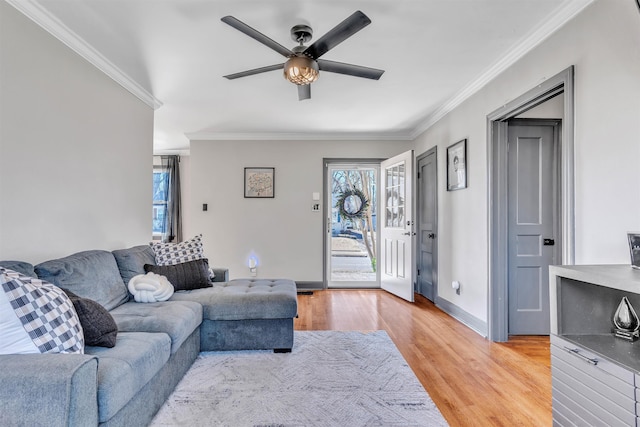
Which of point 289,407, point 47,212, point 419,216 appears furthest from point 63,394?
point 419,216

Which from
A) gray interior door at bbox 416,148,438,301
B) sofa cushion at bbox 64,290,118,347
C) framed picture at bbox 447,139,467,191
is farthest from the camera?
gray interior door at bbox 416,148,438,301

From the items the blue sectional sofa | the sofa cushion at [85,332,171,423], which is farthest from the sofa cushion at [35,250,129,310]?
the sofa cushion at [85,332,171,423]

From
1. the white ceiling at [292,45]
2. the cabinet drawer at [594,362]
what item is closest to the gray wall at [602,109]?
the white ceiling at [292,45]

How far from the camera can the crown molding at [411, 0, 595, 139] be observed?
1953mm

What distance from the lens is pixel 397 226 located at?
15.0ft

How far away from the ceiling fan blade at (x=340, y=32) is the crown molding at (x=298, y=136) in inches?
117

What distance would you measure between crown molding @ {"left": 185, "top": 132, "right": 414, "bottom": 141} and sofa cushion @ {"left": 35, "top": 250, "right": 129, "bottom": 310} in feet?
9.56

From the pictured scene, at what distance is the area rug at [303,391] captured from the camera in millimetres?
1762

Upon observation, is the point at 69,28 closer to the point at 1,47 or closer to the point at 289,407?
the point at 1,47

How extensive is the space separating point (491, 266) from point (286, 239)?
295cm

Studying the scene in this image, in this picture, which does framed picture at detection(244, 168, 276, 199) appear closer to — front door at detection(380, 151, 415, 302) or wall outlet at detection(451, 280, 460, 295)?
front door at detection(380, 151, 415, 302)

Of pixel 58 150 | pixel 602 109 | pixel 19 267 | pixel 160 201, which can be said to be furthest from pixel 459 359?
pixel 160 201

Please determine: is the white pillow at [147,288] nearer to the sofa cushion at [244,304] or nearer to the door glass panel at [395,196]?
the sofa cushion at [244,304]

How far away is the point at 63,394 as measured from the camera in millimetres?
1098
